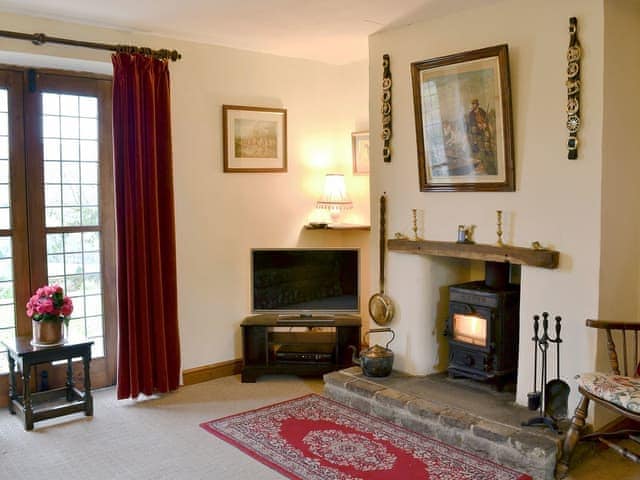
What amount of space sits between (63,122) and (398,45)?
7.65ft

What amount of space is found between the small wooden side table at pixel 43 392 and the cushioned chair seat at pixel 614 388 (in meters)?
2.90

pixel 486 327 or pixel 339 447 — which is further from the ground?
pixel 486 327

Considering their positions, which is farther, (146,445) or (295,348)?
(295,348)

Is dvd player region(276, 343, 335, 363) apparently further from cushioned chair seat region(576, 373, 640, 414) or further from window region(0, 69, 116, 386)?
cushioned chair seat region(576, 373, 640, 414)

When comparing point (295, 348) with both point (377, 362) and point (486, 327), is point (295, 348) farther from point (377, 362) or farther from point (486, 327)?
point (486, 327)

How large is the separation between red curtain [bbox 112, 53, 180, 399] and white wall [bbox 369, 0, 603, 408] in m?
1.66

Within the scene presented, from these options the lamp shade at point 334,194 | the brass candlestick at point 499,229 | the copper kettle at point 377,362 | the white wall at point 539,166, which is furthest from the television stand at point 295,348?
the brass candlestick at point 499,229

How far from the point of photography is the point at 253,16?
3924mm

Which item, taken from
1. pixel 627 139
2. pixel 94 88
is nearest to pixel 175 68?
pixel 94 88

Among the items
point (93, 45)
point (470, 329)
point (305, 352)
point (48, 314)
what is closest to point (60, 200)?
point (48, 314)

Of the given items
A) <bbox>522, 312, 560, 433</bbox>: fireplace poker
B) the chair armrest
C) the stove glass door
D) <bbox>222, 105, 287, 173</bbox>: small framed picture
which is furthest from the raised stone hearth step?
<bbox>222, 105, 287, 173</bbox>: small framed picture

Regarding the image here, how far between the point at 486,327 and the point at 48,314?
2.69 meters

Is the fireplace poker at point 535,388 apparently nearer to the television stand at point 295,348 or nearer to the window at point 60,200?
the television stand at point 295,348

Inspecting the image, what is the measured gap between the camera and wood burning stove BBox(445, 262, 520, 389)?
378 cm
